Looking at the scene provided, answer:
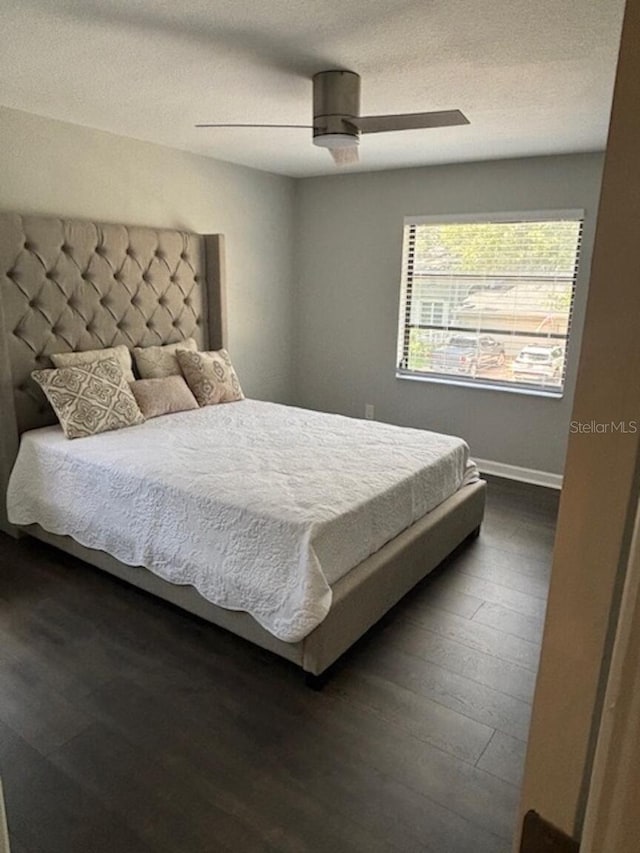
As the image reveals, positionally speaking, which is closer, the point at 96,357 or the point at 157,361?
the point at 96,357

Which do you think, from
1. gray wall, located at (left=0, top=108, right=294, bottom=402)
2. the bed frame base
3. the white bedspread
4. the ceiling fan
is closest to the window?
gray wall, located at (left=0, top=108, right=294, bottom=402)

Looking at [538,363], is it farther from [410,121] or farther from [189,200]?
[189,200]

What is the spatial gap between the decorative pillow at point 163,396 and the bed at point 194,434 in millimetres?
100

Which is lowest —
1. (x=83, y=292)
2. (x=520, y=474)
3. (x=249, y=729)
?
(x=249, y=729)

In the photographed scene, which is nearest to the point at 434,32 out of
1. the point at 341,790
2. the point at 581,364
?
the point at 581,364

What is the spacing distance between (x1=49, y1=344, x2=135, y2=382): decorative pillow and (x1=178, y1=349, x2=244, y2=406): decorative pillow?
15.7 inches

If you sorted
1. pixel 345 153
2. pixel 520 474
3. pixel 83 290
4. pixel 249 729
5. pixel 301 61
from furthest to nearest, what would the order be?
pixel 520 474 < pixel 83 290 < pixel 345 153 < pixel 301 61 < pixel 249 729

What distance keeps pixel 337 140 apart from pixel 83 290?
73.9 inches

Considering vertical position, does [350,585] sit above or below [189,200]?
below

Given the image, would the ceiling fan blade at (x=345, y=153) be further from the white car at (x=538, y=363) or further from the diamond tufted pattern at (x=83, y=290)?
the white car at (x=538, y=363)

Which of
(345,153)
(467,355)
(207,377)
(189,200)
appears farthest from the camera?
(467,355)

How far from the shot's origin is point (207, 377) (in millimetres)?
3881

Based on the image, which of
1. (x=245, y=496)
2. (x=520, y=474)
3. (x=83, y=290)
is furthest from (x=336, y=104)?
(x=520, y=474)

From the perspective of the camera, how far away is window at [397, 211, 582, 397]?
4.07 meters
